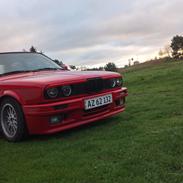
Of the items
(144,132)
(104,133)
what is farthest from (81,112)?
(144,132)

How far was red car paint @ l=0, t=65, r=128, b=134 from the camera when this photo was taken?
6141 mm

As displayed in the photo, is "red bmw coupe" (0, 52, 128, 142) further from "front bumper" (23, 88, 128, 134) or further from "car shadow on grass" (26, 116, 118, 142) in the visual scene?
"car shadow on grass" (26, 116, 118, 142)

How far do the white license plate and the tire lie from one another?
94 cm

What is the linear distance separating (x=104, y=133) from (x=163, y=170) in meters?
2.04

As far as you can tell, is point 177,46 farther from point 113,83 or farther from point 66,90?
point 66,90

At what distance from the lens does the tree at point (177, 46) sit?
5197 cm

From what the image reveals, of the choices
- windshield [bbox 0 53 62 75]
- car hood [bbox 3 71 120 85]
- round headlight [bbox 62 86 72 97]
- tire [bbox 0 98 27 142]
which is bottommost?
tire [bbox 0 98 27 142]

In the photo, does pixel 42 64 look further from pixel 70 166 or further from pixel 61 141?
pixel 70 166

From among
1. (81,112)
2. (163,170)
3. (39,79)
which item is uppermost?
(39,79)

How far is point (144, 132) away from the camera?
594cm

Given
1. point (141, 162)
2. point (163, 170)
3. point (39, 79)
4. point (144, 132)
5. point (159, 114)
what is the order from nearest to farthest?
1. point (163, 170)
2. point (141, 162)
3. point (144, 132)
4. point (39, 79)
5. point (159, 114)

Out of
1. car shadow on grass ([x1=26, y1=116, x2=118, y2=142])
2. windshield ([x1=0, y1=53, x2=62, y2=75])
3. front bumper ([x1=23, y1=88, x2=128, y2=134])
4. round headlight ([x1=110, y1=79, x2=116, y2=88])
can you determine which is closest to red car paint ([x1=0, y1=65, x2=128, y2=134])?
front bumper ([x1=23, y1=88, x2=128, y2=134])

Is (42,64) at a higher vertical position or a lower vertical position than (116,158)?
higher

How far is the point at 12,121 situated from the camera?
21.7ft
